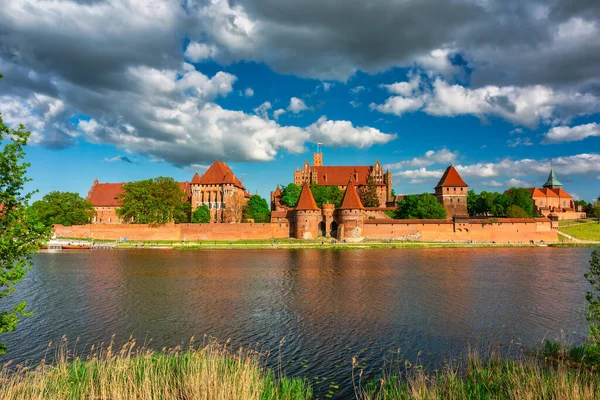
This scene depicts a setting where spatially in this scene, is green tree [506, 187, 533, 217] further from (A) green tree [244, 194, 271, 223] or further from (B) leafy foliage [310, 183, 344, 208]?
(A) green tree [244, 194, 271, 223]

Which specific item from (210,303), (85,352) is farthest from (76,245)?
(85,352)

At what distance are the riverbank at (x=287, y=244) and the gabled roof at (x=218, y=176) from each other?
1531cm

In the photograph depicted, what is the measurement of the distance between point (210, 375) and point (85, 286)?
1664 centimetres

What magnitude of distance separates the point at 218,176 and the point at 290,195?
11891 millimetres

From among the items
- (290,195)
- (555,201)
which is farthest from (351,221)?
(555,201)

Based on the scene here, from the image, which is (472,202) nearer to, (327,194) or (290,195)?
(327,194)

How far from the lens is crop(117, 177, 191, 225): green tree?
2040 inches

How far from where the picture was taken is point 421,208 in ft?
167

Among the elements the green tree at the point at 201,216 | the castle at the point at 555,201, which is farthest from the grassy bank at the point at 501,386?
the castle at the point at 555,201

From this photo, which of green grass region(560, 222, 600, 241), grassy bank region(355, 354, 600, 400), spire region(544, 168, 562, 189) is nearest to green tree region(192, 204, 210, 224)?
grassy bank region(355, 354, 600, 400)

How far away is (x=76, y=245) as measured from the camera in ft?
148


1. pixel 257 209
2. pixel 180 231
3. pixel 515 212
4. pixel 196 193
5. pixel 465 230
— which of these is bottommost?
pixel 465 230

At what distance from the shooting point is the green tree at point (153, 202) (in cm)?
5181

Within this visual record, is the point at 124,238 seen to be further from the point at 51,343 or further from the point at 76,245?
the point at 51,343
